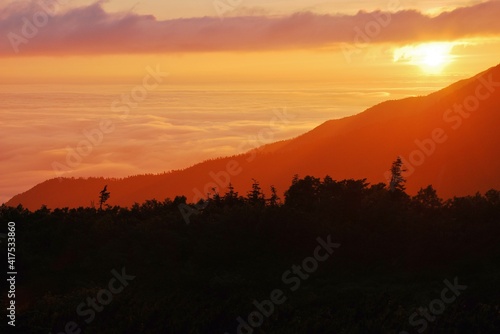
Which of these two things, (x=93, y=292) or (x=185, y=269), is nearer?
(x=93, y=292)

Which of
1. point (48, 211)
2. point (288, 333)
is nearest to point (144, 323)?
point (288, 333)

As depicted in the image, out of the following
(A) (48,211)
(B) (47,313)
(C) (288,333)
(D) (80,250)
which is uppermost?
(A) (48,211)

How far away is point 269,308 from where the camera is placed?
32.6 meters

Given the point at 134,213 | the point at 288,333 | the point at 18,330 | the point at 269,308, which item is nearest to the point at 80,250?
the point at 134,213

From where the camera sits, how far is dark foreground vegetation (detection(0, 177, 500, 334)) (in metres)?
31.6

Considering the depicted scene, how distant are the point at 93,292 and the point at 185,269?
19.2 feet

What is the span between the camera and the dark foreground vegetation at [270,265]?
31.6 metres

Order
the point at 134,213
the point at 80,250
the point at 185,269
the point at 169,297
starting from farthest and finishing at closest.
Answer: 1. the point at 134,213
2. the point at 80,250
3. the point at 185,269
4. the point at 169,297

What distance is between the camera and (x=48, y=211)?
169ft

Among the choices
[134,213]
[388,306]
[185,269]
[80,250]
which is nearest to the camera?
[388,306]

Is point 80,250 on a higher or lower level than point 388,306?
higher

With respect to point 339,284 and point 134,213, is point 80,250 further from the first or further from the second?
point 339,284

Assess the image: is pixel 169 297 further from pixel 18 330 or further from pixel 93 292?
pixel 18 330

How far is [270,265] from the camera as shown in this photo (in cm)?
3875
